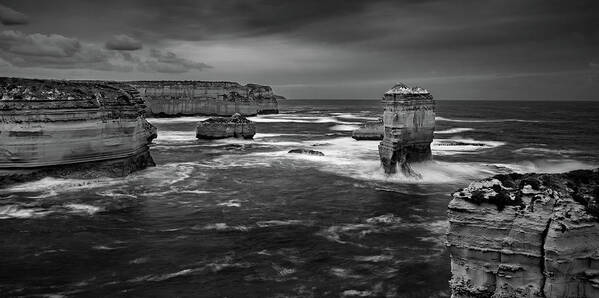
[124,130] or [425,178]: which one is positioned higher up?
[124,130]

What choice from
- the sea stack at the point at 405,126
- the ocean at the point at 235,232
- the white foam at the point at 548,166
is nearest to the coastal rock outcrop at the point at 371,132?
the ocean at the point at 235,232

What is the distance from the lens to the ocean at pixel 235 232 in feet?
43.0

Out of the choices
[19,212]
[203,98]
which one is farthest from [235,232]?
[203,98]

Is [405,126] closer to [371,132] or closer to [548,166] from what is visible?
[548,166]

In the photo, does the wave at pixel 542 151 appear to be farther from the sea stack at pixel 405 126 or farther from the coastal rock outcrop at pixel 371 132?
the sea stack at pixel 405 126

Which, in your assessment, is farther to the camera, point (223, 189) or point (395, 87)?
point (395, 87)

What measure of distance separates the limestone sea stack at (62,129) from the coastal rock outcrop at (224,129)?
2177cm

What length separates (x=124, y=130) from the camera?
28.2 m

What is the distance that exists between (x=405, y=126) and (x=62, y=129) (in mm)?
21641

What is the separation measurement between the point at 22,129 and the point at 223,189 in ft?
39.8

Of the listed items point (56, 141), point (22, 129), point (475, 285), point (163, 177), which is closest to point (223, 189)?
point (163, 177)

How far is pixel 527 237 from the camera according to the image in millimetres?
7816

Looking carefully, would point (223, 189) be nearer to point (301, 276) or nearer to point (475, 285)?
point (301, 276)

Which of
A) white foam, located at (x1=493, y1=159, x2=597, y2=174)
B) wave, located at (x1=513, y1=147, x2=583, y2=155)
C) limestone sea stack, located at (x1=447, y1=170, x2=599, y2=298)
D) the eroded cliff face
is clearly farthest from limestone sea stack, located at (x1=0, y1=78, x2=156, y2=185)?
the eroded cliff face
